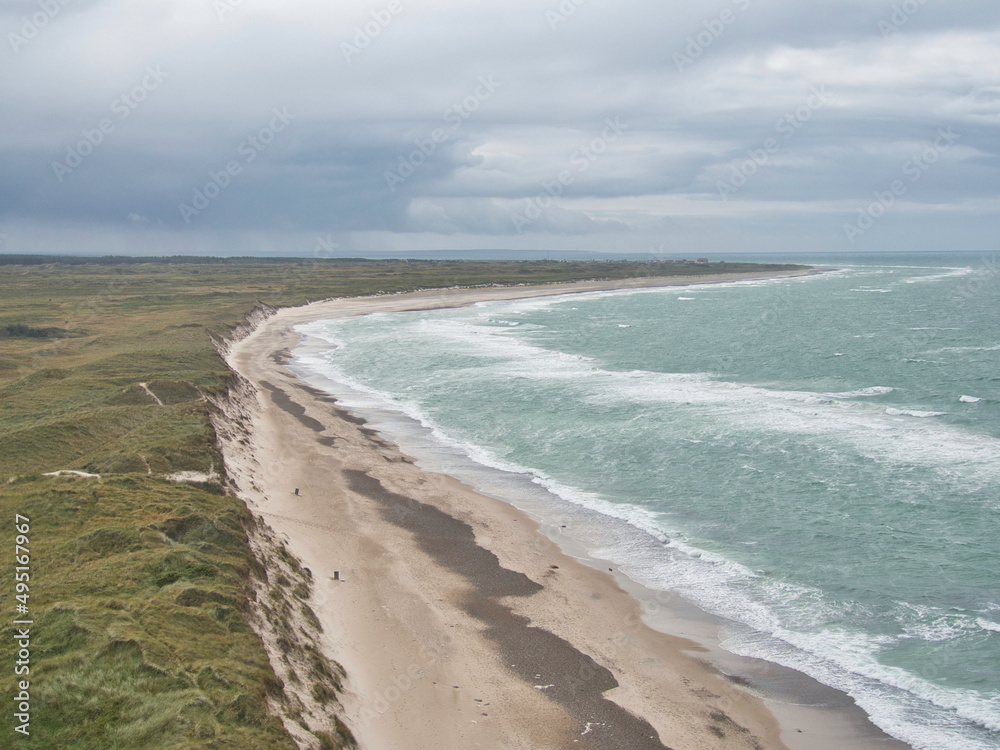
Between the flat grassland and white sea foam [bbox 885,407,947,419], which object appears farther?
white sea foam [bbox 885,407,947,419]

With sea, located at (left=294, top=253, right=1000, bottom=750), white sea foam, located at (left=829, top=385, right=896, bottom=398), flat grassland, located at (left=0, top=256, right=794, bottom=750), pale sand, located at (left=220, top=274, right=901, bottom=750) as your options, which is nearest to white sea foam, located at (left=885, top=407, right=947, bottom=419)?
sea, located at (left=294, top=253, right=1000, bottom=750)

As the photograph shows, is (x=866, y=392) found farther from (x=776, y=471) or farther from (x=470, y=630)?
(x=470, y=630)

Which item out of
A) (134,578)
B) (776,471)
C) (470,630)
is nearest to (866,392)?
(776,471)

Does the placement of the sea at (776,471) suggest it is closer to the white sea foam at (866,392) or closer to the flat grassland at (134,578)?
the white sea foam at (866,392)

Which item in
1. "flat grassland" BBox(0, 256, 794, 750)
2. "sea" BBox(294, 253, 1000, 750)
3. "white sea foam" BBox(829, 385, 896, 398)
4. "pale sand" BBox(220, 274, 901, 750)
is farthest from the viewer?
"white sea foam" BBox(829, 385, 896, 398)

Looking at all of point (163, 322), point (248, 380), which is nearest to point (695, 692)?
point (248, 380)

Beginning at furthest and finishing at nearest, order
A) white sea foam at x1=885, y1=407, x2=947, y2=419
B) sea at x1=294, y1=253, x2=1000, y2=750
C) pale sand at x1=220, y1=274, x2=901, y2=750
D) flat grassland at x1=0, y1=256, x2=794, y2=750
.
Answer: white sea foam at x1=885, y1=407, x2=947, y2=419
sea at x1=294, y1=253, x2=1000, y2=750
pale sand at x1=220, y1=274, x2=901, y2=750
flat grassland at x1=0, y1=256, x2=794, y2=750

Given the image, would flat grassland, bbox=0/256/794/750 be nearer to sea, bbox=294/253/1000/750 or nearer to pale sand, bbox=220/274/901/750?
pale sand, bbox=220/274/901/750

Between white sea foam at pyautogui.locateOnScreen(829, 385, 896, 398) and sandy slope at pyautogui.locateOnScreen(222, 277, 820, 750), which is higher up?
white sea foam at pyautogui.locateOnScreen(829, 385, 896, 398)
